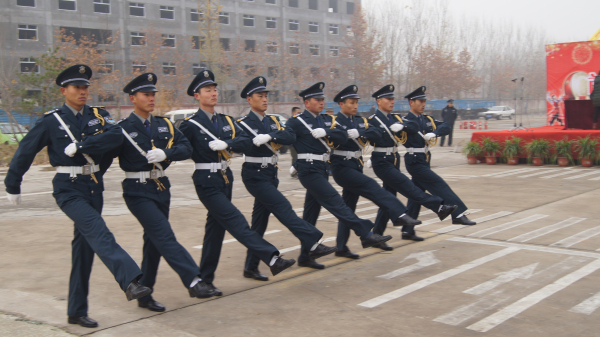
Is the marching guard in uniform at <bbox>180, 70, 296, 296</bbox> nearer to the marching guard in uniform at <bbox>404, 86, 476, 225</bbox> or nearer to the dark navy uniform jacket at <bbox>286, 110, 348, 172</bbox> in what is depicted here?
the dark navy uniform jacket at <bbox>286, 110, 348, 172</bbox>

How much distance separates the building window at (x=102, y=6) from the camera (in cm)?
4781

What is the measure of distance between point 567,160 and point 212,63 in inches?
1366

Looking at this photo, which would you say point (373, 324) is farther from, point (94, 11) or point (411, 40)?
point (411, 40)

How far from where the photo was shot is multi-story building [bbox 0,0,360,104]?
143ft

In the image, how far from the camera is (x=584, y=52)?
23234 mm

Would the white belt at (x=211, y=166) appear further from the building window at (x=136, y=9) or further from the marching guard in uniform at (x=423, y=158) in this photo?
the building window at (x=136, y=9)

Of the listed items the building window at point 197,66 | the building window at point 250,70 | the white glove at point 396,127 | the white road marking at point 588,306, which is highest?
the building window at point 197,66

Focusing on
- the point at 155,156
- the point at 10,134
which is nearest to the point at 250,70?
the point at 10,134

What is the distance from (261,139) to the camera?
5367mm

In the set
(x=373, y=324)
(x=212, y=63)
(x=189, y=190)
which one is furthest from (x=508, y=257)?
(x=212, y=63)

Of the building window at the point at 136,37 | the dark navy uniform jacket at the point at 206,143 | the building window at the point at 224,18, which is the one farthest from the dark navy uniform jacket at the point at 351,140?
the building window at the point at 224,18

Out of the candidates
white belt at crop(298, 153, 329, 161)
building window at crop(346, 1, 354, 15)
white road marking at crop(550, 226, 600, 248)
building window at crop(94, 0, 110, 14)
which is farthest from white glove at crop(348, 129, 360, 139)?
building window at crop(346, 1, 354, 15)

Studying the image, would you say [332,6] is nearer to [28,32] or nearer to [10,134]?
[28,32]

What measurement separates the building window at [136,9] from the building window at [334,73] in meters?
18.5
